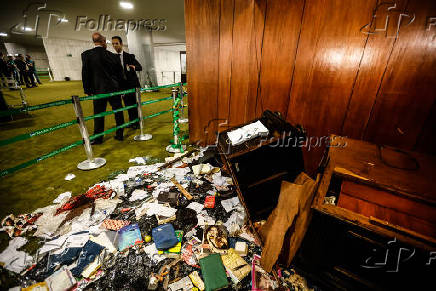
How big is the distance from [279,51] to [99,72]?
142 inches

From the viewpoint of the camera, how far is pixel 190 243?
2.01m

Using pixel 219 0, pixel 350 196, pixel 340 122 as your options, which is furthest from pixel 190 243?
pixel 219 0

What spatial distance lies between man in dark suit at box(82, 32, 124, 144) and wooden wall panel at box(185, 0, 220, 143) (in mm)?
1723

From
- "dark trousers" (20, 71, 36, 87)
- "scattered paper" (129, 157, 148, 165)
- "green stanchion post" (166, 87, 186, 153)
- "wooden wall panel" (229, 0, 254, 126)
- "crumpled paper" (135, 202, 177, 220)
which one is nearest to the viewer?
"crumpled paper" (135, 202, 177, 220)

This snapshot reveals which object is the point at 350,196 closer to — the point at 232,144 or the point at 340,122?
the point at 232,144

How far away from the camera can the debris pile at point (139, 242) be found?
1658 millimetres

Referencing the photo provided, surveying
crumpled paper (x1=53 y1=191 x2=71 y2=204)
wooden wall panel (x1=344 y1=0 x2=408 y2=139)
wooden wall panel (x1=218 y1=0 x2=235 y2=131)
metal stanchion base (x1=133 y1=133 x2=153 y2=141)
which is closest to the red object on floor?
wooden wall panel (x1=218 y1=0 x2=235 y2=131)

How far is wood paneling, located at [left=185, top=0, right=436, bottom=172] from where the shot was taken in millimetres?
2129

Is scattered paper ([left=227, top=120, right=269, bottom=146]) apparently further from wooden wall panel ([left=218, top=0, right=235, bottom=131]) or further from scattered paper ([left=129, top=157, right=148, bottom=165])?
scattered paper ([left=129, top=157, right=148, bottom=165])

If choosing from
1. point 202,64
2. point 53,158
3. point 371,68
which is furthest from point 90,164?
point 371,68

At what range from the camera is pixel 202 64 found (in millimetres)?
3631

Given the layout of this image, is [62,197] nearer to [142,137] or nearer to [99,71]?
[142,137]

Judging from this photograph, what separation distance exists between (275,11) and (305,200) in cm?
286

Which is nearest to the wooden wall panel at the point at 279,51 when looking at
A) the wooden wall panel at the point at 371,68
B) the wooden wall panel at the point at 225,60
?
the wooden wall panel at the point at 225,60
